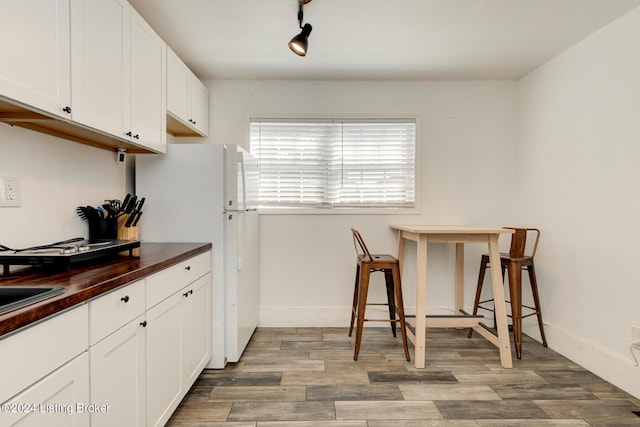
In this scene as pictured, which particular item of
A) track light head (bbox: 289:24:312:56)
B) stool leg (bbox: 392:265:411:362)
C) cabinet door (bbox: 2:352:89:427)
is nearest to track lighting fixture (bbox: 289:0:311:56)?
track light head (bbox: 289:24:312:56)

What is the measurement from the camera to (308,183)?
3.17 m

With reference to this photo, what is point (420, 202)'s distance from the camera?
3.17 metres

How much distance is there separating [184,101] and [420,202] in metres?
2.25

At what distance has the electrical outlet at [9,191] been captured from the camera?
4.59 ft

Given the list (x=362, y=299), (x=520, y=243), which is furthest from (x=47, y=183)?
(x=520, y=243)

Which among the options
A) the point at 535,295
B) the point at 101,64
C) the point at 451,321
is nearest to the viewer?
the point at 101,64

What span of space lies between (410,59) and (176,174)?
205cm

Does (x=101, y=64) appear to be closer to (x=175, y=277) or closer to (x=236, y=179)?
(x=236, y=179)

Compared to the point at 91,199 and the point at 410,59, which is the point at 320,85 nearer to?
the point at 410,59

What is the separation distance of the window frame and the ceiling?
1.18ft

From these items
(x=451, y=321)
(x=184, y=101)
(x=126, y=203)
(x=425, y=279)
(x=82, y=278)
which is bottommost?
(x=451, y=321)

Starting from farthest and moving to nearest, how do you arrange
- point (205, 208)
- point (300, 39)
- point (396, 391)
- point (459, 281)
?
point (459, 281) < point (205, 208) < point (396, 391) < point (300, 39)

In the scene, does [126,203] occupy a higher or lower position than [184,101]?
lower

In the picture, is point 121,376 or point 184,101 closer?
point 121,376
